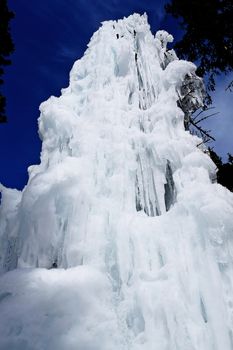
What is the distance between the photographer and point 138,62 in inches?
359

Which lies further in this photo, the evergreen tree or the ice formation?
the evergreen tree

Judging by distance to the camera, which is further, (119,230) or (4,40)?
(4,40)

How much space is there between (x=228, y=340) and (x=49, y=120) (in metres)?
5.69

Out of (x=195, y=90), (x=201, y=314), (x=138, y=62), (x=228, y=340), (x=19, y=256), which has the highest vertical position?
(x=138, y=62)

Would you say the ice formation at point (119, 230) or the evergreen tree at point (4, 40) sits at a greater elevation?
the evergreen tree at point (4, 40)

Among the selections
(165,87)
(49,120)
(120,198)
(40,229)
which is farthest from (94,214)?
(165,87)

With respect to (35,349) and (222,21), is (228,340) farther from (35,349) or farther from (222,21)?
(222,21)

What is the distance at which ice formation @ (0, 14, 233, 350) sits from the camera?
14.4ft

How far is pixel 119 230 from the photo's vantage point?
5531mm

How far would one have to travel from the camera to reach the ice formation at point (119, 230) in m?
4.40

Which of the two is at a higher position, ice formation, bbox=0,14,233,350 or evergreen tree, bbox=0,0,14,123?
evergreen tree, bbox=0,0,14,123

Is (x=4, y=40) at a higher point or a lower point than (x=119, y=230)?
higher

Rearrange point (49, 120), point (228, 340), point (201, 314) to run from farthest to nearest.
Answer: point (49, 120) → point (201, 314) → point (228, 340)

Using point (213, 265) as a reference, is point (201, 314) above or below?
below
